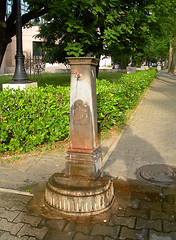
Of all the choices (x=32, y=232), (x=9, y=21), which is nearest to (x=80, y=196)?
(x=32, y=232)

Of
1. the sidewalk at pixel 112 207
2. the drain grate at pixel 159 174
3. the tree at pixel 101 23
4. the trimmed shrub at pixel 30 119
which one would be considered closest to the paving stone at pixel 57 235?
the sidewalk at pixel 112 207

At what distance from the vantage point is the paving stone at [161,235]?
3146mm

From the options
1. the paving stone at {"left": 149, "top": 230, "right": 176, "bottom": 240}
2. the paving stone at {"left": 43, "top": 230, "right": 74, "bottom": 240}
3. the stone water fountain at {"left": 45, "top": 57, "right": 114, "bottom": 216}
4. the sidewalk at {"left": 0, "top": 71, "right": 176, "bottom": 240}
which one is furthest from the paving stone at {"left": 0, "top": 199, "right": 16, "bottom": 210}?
the paving stone at {"left": 149, "top": 230, "right": 176, "bottom": 240}

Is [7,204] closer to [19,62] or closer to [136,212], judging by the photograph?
[136,212]

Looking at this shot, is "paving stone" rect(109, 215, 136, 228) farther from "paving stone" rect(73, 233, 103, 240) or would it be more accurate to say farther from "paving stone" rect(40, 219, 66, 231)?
"paving stone" rect(40, 219, 66, 231)

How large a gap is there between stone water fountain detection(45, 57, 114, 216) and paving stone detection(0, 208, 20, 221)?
18.9 inches

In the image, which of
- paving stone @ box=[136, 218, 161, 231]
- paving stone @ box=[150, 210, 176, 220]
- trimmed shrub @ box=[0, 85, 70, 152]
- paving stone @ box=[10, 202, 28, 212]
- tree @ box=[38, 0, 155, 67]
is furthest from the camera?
tree @ box=[38, 0, 155, 67]

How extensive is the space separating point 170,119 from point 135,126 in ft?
5.32

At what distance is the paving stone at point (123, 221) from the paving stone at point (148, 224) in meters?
0.08

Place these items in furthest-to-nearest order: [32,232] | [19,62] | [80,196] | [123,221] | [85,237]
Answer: [19,62], [80,196], [123,221], [32,232], [85,237]

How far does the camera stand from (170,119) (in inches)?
378

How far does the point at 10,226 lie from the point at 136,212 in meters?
1.68

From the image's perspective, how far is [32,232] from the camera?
10.8 ft

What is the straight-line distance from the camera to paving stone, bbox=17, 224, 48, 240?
3230 millimetres
